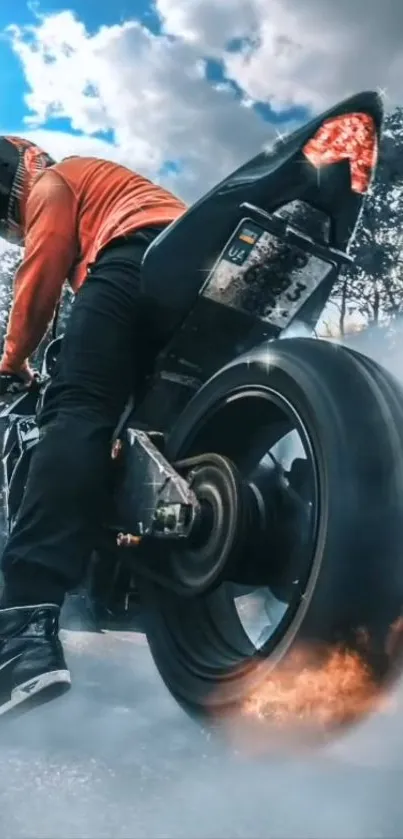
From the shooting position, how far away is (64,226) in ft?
6.04

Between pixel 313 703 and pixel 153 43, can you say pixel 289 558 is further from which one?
pixel 153 43

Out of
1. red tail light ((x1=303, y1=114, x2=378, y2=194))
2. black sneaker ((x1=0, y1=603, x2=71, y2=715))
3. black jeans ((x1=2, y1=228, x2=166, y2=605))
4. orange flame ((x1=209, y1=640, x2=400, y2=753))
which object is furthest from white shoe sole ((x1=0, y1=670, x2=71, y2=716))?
red tail light ((x1=303, y1=114, x2=378, y2=194))

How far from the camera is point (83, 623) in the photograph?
1.80 metres

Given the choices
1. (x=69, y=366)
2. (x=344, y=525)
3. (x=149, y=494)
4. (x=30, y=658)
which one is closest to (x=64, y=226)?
(x=69, y=366)

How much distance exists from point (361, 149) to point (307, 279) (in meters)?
0.23

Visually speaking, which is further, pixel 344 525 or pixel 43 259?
pixel 43 259

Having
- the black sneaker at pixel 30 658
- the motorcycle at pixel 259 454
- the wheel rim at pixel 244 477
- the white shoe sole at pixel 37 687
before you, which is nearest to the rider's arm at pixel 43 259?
the motorcycle at pixel 259 454

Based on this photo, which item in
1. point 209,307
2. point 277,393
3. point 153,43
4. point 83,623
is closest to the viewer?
point 277,393

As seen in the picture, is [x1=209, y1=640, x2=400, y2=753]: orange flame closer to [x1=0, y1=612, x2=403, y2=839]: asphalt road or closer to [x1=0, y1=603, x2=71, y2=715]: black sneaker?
[x1=0, y1=612, x2=403, y2=839]: asphalt road

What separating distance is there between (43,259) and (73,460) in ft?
1.45

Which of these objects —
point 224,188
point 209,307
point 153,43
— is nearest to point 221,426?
point 209,307

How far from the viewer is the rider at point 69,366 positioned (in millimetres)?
1543

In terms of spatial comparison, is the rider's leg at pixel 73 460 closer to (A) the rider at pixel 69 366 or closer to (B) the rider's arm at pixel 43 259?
(A) the rider at pixel 69 366

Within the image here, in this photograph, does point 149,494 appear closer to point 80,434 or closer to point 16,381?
point 80,434
